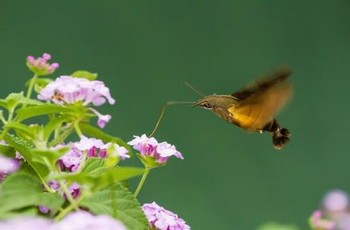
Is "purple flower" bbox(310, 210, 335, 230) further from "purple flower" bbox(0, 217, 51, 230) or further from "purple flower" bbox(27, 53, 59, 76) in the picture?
"purple flower" bbox(27, 53, 59, 76)

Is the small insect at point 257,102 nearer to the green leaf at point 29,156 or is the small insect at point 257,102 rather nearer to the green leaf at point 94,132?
the green leaf at point 94,132

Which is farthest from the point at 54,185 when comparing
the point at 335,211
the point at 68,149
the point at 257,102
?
the point at 335,211

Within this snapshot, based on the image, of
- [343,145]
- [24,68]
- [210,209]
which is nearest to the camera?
[24,68]

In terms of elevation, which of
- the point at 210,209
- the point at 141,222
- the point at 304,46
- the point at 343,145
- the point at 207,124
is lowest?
the point at 141,222

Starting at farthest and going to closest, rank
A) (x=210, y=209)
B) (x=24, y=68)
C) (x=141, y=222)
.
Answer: (x=210, y=209)
(x=24, y=68)
(x=141, y=222)

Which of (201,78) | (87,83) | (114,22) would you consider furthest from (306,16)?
(87,83)

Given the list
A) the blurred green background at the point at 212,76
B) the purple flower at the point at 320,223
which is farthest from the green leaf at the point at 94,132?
the blurred green background at the point at 212,76

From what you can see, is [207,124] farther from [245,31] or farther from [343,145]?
[343,145]
